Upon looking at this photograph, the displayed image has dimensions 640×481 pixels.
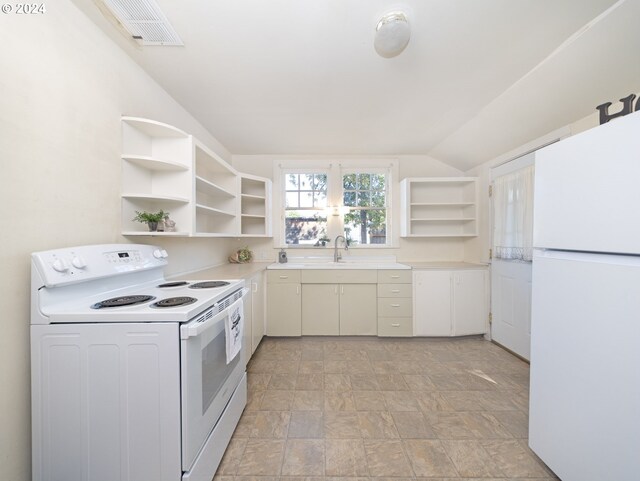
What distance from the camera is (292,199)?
135 inches

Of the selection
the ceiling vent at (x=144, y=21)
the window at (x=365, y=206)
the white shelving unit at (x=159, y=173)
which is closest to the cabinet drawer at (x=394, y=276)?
the window at (x=365, y=206)

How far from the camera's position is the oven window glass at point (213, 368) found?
3.73 ft

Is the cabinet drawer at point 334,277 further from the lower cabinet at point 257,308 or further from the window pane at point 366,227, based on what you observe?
the window pane at point 366,227

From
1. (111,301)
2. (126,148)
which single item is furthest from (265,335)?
(126,148)

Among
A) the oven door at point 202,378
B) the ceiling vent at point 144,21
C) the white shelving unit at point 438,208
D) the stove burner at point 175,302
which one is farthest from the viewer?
the white shelving unit at point 438,208

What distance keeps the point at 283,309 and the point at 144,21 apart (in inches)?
104

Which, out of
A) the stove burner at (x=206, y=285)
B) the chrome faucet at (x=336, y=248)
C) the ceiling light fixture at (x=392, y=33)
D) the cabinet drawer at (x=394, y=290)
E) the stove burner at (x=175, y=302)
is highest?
Result: the ceiling light fixture at (x=392, y=33)

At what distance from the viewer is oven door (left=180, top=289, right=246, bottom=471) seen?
3.17ft

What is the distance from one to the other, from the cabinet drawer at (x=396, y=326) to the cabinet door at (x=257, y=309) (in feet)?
4.69

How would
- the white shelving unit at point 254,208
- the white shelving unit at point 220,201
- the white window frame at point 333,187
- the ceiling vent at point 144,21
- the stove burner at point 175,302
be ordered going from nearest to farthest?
the stove burner at point 175,302 → the ceiling vent at point 144,21 → the white shelving unit at point 220,201 → the white shelving unit at point 254,208 → the white window frame at point 333,187

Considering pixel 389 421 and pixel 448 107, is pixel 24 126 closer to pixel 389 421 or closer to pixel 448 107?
pixel 389 421

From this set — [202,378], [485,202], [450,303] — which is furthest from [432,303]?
[202,378]

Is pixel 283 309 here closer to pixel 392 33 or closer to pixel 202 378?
pixel 202 378

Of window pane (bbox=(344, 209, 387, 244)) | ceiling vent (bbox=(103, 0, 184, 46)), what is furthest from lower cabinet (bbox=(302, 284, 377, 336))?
ceiling vent (bbox=(103, 0, 184, 46))
